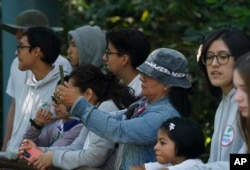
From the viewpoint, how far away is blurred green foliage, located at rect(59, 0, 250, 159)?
700 cm

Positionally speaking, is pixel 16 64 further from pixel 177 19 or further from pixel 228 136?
pixel 228 136

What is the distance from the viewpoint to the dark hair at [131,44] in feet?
18.0

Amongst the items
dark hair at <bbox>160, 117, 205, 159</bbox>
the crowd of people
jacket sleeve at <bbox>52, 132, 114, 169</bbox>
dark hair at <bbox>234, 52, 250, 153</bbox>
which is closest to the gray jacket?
the crowd of people

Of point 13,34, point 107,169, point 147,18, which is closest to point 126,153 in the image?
point 107,169

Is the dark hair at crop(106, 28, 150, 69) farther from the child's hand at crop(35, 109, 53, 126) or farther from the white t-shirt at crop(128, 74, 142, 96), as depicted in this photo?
the child's hand at crop(35, 109, 53, 126)

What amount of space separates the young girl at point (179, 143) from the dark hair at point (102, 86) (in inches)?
28.5

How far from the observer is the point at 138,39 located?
5.51 meters

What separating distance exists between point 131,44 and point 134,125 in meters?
0.87

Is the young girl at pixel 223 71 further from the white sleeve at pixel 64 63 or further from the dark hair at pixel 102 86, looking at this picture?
the white sleeve at pixel 64 63

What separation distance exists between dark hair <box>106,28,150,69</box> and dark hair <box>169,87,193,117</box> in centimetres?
60

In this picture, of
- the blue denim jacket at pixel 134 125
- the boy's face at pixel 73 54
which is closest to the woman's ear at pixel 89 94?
the blue denim jacket at pixel 134 125

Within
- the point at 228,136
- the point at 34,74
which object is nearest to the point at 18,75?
the point at 34,74

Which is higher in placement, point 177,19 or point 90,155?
point 177,19

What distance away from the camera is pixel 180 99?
4980 mm
